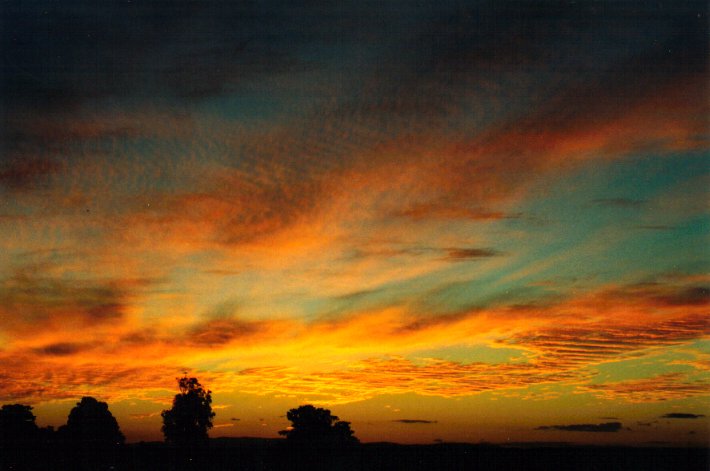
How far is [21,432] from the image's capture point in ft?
288

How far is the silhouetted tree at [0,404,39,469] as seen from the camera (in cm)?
7219

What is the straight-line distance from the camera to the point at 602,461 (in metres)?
71.6

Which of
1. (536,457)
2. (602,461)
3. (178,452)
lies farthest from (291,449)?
(602,461)

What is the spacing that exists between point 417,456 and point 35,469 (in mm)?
35063

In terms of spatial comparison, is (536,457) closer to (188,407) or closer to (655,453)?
(655,453)

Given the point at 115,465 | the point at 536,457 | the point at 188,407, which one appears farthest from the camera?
the point at 188,407

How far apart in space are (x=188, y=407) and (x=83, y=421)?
13.3m

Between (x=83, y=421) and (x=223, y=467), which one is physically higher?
→ (x=83, y=421)

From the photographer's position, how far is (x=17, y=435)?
3415 inches

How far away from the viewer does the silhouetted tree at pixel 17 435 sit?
7219cm

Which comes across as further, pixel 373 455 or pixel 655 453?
pixel 373 455

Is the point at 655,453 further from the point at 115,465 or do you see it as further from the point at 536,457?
the point at 115,465

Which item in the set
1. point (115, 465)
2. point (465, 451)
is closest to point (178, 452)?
point (115, 465)

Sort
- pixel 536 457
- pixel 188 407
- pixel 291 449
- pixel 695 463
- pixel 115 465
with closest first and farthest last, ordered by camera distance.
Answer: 1. pixel 695 463
2. pixel 115 465
3. pixel 536 457
4. pixel 291 449
5. pixel 188 407
